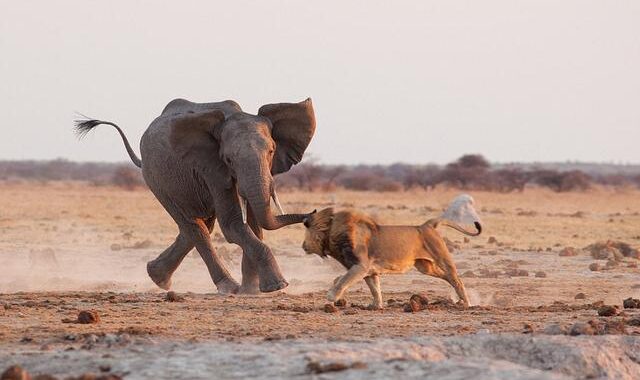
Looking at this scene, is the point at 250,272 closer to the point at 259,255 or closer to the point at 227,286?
the point at 227,286

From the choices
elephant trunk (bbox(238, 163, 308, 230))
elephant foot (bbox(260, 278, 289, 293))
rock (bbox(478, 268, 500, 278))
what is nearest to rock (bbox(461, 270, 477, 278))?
rock (bbox(478, 268, 500, 278))

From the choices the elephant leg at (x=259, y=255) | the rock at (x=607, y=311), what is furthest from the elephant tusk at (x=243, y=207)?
the rock at (x=607, y=311)

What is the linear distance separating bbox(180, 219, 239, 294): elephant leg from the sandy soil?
435mm

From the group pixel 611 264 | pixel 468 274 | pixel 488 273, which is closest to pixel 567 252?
pixel 611 264

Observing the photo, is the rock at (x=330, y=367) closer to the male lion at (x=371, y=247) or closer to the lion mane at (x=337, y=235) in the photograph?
the male lion at (x=371, y=247)

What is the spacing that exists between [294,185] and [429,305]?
5072cm

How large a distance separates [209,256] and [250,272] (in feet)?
2.76

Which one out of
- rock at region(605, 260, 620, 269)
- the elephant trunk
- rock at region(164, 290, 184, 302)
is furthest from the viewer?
rock at region(605, 260, 620, 269)

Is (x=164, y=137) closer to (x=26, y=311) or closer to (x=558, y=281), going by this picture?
(x=26, y=311)

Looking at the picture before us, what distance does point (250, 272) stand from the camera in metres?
14.9

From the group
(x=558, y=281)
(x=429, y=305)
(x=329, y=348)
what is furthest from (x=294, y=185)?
(x=329, y=348)

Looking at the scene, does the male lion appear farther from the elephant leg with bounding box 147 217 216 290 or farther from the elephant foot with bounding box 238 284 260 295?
the elephant leg with bounding box 147 217 216 290

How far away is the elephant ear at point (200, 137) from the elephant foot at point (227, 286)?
51.7 inches

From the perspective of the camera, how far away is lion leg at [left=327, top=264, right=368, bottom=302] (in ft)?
41.0
